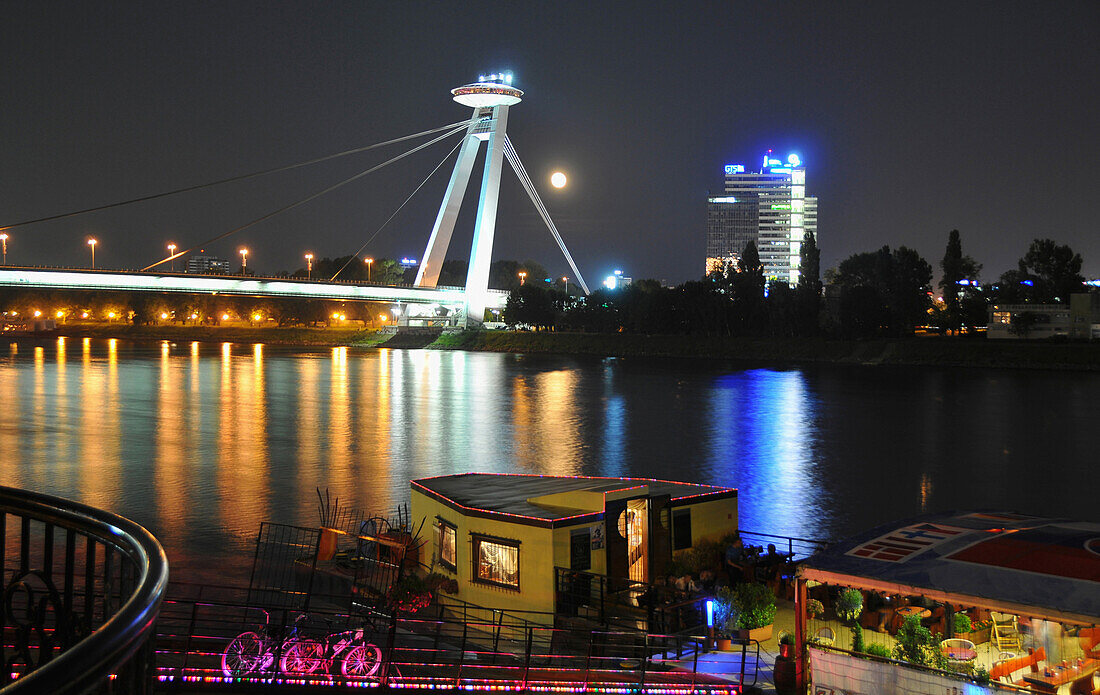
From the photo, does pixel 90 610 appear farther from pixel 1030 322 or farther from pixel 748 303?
pixel 1030 322

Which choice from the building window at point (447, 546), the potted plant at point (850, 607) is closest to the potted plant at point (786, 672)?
the potted plant at point (850, 607)

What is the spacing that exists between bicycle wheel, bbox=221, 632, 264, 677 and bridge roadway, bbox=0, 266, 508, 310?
37829mm

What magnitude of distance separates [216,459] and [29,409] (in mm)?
10995

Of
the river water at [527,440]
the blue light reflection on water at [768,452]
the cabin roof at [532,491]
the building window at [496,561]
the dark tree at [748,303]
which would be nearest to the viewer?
the building window at [496,561]

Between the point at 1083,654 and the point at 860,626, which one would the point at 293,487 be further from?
the point at 1083,654

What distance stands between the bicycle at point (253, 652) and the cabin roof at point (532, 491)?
180cm

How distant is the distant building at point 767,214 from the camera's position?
139 meters

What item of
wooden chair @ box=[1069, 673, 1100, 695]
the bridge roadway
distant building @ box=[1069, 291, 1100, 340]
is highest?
the bridge roadway

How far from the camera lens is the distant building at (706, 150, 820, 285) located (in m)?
139

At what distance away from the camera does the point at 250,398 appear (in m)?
29.3

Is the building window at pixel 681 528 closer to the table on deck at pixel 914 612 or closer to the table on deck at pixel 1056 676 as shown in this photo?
the table on deck at pixel 914 612

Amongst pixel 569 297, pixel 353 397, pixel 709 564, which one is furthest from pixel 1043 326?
Answer: pixel 709 564

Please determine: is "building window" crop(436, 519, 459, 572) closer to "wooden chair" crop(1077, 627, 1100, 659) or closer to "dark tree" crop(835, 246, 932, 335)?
"wooden chair" crop(1077, 627, 1100, 659)

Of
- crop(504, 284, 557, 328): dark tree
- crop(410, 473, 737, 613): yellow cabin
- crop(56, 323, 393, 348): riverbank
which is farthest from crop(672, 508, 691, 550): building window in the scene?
crop(56, 323, 393, 348): riverbank
